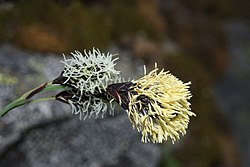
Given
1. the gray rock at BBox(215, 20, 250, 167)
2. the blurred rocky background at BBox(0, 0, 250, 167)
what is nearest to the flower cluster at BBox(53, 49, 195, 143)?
the blurred rocky background at BBox(0, 0, 250, 167)

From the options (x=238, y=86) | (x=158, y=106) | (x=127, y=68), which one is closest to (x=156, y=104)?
(x=158, y=106)

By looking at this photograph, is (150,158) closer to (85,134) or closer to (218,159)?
(85,134)

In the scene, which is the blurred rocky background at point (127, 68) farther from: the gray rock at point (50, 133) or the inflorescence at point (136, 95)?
the inflorescence at point (136, 95)

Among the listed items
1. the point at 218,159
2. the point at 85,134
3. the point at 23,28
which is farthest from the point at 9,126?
the point at 218,159

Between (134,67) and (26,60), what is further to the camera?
(134,67)

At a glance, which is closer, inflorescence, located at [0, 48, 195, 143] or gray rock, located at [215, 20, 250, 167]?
inflorescence, located at [0, 48, 195, 143]

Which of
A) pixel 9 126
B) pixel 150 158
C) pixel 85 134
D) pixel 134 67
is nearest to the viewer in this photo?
pixel 9 126

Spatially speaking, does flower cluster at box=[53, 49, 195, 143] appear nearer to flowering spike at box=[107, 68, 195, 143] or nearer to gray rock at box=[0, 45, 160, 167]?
flowering spike at box=[107, 68, 195, 143]
